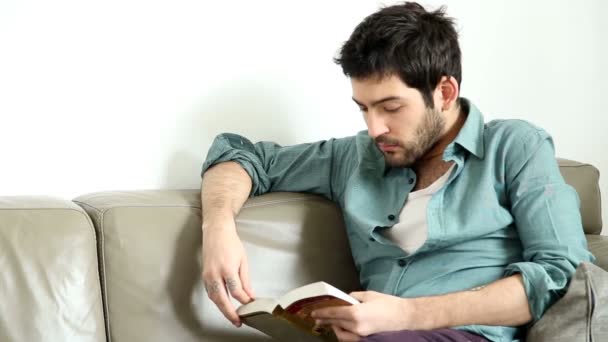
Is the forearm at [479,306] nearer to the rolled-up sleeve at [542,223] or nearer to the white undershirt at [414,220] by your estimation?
the rolled-up sleeve at [542,223]

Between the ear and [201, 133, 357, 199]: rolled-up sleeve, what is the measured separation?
0.25 m

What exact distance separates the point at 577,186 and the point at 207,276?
3.25ft

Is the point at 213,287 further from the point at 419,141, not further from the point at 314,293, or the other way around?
the point at 419,141

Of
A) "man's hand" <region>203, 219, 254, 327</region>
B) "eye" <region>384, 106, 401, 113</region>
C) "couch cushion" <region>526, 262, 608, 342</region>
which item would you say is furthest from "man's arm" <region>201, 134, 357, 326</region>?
"couch cushion" <region>526, 262, 608, 342</region>

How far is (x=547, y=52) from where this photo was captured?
2.33 m

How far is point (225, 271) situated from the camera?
1.51 metres

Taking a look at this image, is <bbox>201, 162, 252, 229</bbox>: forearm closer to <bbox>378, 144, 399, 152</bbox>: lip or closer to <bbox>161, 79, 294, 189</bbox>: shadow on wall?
<bbox>161, 79, 294, 189</bbox>: shadow on wall

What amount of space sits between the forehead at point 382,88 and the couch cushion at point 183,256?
1.06 ft

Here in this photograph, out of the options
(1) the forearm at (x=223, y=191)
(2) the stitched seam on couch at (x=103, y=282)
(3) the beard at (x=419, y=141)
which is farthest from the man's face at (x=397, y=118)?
(2) the stitched seam on couch at (x=103, y=282)

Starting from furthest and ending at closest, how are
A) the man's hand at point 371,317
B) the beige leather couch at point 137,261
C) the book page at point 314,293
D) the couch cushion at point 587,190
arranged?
the couch cushion at point 587,190 → the beige leather couch at point 137,261 → the man's hand at point 371,317 → the book page at point 314,293

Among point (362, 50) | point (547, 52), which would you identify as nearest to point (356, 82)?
Result: point (362, 50)

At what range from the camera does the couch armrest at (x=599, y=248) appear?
1.71m

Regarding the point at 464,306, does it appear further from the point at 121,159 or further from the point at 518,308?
the point at 121,159

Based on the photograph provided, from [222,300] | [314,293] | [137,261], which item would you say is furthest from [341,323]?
[137,261]
